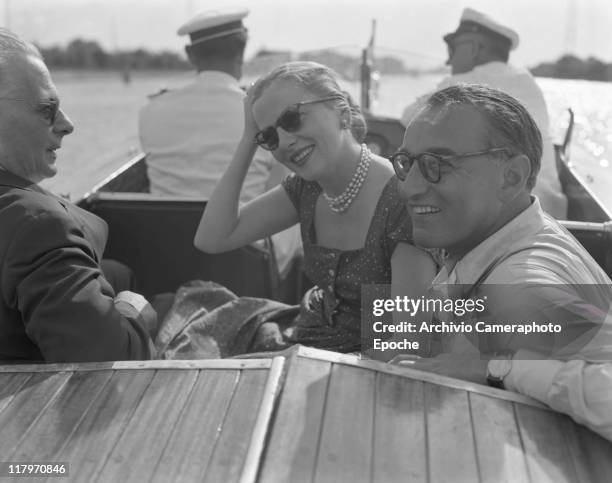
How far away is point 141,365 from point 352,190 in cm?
83

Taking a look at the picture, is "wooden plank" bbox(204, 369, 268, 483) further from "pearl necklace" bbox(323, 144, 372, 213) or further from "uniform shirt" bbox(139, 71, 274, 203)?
"uniform shirt" bbox(139, 71, 274, 203)

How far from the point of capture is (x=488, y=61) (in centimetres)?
377

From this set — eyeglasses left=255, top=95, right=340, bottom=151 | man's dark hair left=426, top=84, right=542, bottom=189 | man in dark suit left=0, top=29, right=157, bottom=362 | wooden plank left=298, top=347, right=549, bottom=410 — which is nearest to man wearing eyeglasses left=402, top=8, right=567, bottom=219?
eyeglasses left=255, top=95, right=340, bottom=151

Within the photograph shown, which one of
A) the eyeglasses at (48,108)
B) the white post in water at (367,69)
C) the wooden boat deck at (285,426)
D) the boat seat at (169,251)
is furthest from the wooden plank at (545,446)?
the white post in water at (367,69)

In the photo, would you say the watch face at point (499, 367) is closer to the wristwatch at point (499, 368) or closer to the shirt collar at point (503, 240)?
the wristwatch at point (499, 368)

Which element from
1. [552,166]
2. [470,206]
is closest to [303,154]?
[470,206]

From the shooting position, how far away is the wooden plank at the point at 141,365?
1475 mm

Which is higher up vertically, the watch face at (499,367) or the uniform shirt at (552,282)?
the uniform shirt at (552,282)

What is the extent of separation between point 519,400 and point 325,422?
14.3 inches

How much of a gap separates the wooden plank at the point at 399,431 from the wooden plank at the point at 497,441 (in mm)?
94

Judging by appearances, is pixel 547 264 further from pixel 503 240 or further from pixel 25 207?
pixel 25 207

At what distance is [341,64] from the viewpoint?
→ 477 cm

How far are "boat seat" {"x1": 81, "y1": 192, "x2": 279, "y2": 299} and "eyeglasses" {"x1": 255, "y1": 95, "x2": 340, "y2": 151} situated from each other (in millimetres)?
721

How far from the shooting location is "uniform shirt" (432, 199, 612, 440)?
125 centimetres
